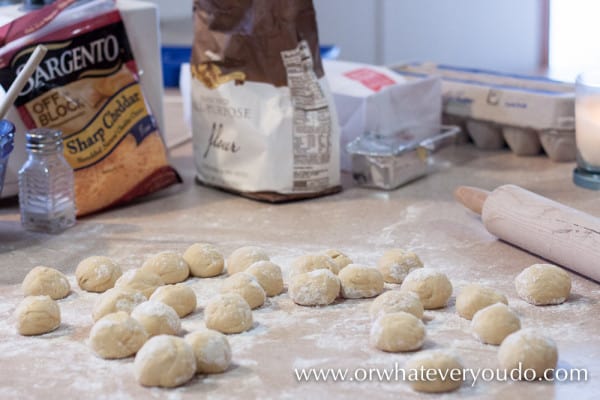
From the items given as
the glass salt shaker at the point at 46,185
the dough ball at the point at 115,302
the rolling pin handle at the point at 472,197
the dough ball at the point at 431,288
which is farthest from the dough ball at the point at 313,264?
the glass salt shaker at the point at 46,185

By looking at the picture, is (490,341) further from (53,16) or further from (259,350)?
(53,16)

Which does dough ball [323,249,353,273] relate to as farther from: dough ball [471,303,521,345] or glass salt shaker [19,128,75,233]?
glass salt shaker [19,128,75,233]

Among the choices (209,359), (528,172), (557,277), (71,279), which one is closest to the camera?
(209,359)

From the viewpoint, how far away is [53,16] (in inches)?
63.4

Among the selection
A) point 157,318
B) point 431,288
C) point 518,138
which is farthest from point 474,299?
point 518,138

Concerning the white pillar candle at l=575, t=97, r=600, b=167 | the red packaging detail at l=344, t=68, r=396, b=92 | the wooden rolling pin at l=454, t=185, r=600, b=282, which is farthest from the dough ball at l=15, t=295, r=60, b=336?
the white pillar candle at l=575, t=97, r=600, b=167

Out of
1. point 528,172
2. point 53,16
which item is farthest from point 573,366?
point 53,16

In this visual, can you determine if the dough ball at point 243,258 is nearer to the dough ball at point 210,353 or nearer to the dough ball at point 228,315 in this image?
the dough ball at point 228,315

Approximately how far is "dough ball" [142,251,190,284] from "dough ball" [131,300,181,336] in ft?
0.59

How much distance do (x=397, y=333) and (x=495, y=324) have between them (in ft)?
0.39

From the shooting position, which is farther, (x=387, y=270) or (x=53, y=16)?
(x=53, y=16)

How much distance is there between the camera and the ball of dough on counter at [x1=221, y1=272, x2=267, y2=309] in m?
1.24

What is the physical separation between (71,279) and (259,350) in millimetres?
390

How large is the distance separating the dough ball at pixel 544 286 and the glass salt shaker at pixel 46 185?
76cm
